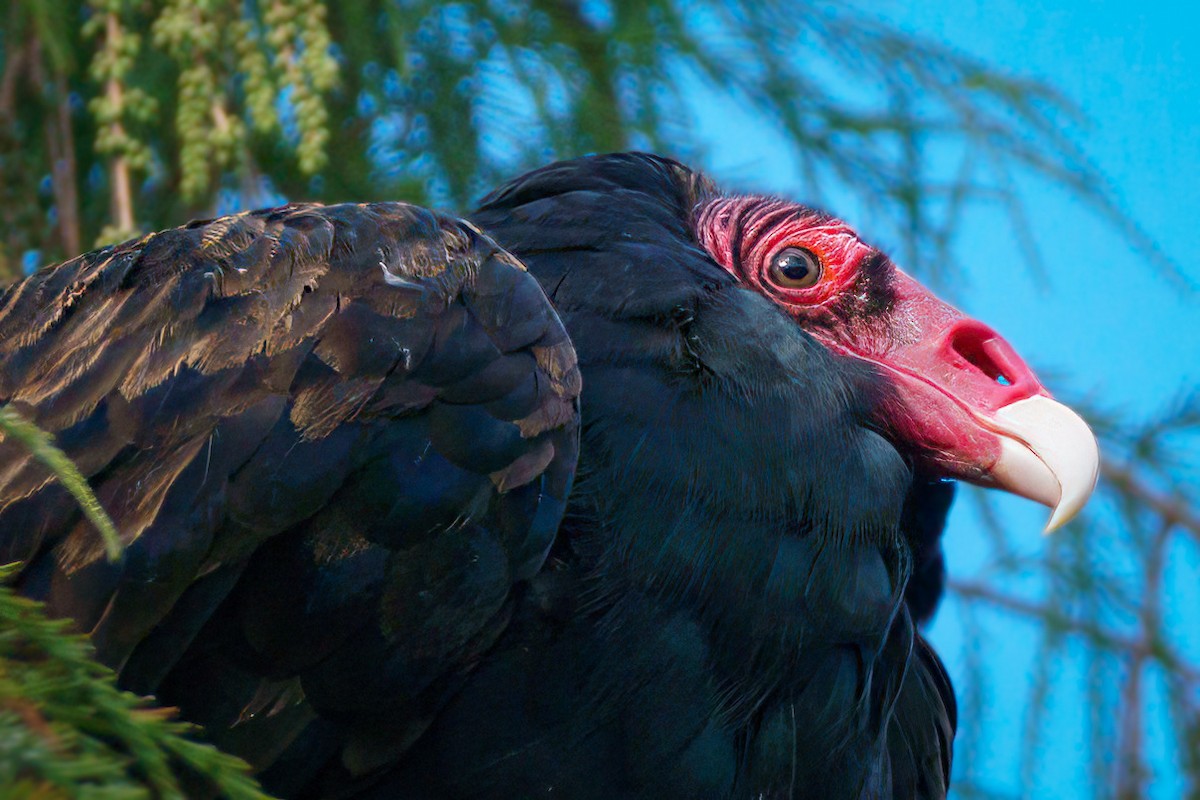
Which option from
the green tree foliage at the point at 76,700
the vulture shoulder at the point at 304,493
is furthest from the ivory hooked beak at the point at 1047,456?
the green tree foliage at the point at 76,700

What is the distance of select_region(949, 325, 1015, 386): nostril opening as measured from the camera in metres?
1.92

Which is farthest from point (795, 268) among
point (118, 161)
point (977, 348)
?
point (118, 161)

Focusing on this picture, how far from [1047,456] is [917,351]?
0.29 m

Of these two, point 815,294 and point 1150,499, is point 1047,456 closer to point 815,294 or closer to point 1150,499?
point 815,294

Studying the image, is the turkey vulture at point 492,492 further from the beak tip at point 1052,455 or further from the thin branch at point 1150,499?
the thin branch at point 1150,499

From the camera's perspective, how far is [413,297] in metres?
1.57

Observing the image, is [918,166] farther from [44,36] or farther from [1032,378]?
[44,36]

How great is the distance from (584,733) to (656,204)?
843mm

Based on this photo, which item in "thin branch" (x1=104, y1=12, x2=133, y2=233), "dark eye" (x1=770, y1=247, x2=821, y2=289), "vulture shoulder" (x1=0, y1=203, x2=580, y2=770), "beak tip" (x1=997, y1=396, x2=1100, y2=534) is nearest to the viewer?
"vulture shoulder" (x1=0, y1=203, x2=580, y2=770)

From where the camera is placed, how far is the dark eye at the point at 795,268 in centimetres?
208

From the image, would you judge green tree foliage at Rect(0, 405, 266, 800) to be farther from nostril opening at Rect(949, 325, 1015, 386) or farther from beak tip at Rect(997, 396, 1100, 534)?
nostril opening at Rect(949, 325, 1015, 386)

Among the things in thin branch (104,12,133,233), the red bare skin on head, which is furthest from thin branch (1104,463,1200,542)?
thin branch (104,12,133,233)

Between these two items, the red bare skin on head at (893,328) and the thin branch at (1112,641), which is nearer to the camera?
the red bare skin on head at (893,328)

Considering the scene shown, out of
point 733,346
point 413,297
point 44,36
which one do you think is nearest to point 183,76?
point 44,36
